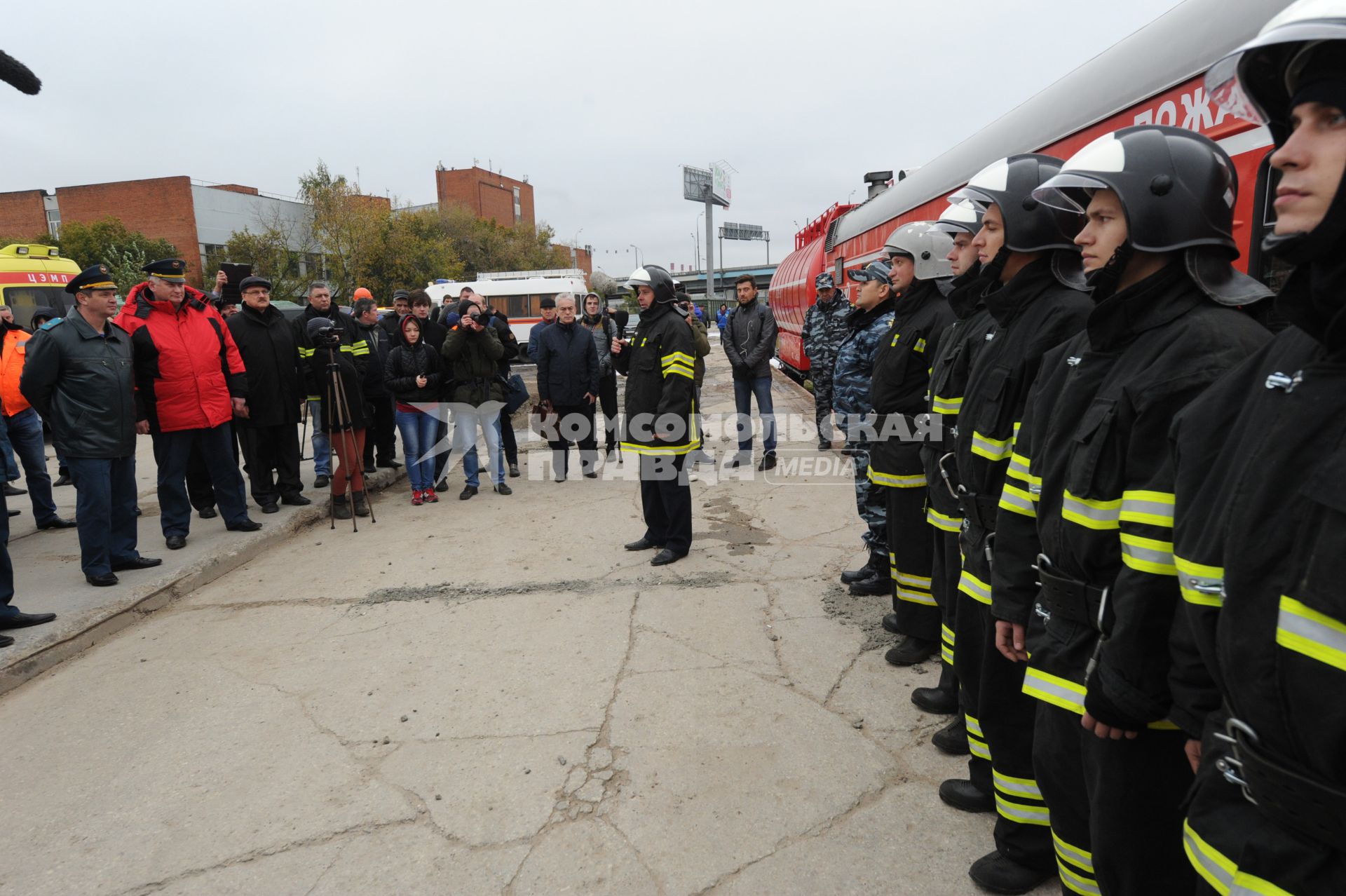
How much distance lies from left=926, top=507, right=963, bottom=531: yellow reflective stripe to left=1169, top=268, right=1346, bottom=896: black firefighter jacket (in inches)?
64.2

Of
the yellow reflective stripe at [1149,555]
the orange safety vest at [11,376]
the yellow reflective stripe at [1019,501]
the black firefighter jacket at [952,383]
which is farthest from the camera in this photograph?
the orange safety vest at [11,376]

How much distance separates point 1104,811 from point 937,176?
777 centimetres

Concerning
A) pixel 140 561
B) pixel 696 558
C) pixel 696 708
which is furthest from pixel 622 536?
pixel 140 561

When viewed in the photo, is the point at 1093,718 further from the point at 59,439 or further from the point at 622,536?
the point at 59,439

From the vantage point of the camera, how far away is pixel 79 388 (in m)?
5.14

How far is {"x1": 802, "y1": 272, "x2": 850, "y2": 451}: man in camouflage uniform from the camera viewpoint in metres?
8.51

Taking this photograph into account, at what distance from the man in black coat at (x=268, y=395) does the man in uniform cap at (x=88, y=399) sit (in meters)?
1.58

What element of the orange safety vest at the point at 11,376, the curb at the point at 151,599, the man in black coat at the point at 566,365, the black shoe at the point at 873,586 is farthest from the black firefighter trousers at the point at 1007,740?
the orange safety vest at the point at 11,376

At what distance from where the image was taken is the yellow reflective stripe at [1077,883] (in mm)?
1921

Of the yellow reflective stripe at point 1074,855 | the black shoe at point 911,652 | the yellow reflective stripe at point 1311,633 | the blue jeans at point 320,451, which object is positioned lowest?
the black shoe at point 911,652

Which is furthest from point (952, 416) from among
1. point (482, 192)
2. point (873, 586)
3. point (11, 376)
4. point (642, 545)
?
point (482, 192)

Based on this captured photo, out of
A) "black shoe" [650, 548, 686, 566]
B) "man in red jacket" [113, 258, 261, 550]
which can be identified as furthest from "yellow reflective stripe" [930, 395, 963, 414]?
"man in red jacket" [113, 258, 261, 550]

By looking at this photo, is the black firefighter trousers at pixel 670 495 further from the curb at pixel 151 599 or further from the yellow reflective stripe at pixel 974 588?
the curb at pixel 151 599

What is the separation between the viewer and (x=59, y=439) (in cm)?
503
